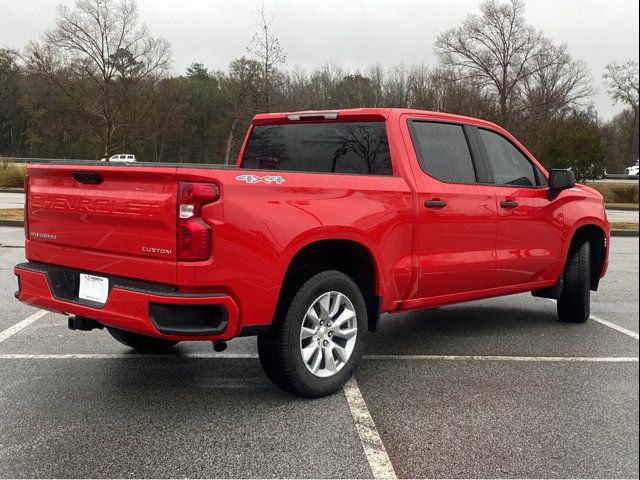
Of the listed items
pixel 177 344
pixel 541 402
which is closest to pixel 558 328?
pixel 541 402

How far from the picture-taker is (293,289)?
3.88 meters

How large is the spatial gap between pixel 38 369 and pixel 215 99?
48.5 metres

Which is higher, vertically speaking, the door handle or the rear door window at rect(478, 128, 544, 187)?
the rear door window at rect(478, 128, 544, 187)

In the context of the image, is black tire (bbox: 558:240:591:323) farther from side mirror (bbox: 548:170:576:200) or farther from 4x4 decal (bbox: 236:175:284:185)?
4x4 decal (bbox: 236:175:284:185)

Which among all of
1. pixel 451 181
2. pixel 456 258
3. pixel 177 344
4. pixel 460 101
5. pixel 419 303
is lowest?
pixel 177 344

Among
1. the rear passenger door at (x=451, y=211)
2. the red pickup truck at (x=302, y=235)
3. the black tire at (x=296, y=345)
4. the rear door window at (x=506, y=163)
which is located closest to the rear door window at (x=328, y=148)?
the red pickup truck at (x=302, y=235)

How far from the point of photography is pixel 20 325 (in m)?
5.71

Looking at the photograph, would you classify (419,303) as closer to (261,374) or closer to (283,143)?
(261,374)

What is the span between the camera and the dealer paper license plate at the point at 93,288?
11.9 ft

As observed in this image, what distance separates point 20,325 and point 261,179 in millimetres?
3404

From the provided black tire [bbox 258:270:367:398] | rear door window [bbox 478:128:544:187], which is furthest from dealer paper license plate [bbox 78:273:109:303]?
rear door window [bbox 478:128:544:187]

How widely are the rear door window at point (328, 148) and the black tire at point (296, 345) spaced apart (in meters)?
1.01

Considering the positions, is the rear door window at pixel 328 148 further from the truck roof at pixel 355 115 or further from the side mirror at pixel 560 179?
the side mirror at pixel 560 179

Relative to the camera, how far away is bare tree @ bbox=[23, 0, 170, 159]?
82.0 feet
